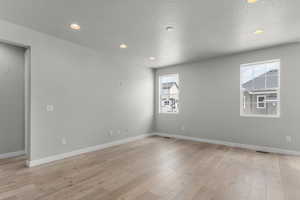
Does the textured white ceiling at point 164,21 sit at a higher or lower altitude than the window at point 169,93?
higher

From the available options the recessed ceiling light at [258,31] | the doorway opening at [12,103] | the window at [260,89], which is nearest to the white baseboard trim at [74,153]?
the doorway opening at [12,103]

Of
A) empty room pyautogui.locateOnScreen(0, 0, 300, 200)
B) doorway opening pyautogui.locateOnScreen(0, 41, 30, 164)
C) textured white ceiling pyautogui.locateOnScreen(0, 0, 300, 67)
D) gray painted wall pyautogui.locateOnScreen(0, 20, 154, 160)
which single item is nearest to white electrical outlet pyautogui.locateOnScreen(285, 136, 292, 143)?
empty room pyautogui.locateOnScreen(0, 0, 300, 200)

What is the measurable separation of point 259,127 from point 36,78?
5.62 m

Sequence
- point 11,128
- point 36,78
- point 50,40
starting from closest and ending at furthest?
point 36,78
point 50,40
point 11,128

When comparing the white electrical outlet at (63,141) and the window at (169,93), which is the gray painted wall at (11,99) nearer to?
the white electrical outlet at (63,141)

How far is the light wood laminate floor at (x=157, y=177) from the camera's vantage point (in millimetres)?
2070

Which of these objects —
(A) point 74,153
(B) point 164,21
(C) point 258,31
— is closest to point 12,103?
(A) point 74,153

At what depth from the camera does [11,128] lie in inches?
145

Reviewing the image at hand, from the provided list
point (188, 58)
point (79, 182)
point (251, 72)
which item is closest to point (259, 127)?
point (251, 72)

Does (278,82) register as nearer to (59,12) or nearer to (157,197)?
(157,197)

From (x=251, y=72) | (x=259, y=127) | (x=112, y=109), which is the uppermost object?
(x=251, y=72)

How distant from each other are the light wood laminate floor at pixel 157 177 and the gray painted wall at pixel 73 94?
22.4 inches

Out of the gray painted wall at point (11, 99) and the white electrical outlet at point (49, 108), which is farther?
the gray painted wall at point (11, 99)

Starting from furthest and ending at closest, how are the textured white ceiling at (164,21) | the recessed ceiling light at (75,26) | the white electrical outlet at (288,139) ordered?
1. the white electrical outlet at (288,139)
2. the recessed ceiling light at (75,26)
3. the textured white ceiling at (164,21)
